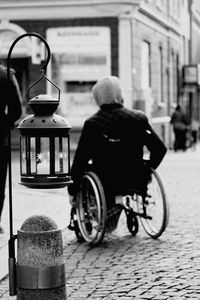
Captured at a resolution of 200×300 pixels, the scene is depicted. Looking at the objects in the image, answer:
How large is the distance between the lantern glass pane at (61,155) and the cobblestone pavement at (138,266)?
882mm

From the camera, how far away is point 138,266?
7027 millimetres

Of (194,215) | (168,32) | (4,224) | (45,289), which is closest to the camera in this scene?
(45,289)

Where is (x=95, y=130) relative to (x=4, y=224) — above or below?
above

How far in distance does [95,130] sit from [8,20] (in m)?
16.8

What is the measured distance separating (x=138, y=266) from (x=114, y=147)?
5.39 ft

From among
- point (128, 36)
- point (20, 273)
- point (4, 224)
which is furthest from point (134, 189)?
point (128, 36)

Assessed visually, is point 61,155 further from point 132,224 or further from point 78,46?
point 78,46

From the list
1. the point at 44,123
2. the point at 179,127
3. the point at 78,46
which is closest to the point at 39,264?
the point at 44,123

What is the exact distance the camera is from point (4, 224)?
31.0 ft

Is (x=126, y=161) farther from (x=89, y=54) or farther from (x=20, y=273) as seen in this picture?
(x=89, y=54)

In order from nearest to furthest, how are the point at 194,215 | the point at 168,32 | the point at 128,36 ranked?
1. the point at 194,215
2. the point at 128,36
3. the point at 168,32

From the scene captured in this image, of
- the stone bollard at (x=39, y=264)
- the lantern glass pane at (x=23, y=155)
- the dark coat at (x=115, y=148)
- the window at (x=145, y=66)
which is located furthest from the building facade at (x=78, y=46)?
the stone bollard at (x=39, y=264)

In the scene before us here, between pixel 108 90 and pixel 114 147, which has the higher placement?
pixel 108 90

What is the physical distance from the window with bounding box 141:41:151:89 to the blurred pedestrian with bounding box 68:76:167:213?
18305 mm
